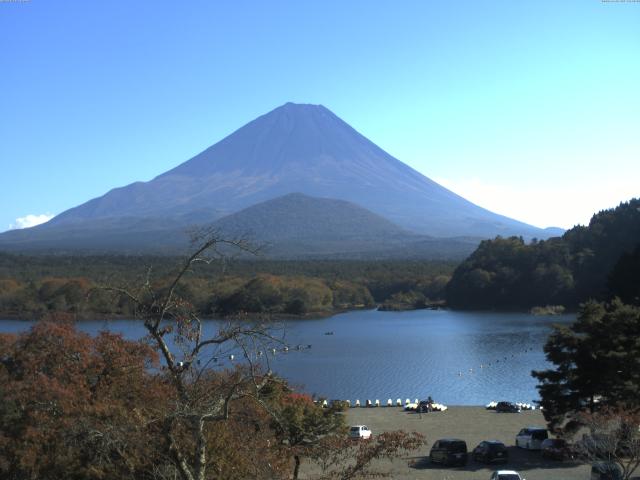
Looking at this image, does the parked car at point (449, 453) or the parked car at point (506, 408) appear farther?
the parked car at point (506, 408)

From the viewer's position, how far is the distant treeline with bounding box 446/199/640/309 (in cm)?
4128

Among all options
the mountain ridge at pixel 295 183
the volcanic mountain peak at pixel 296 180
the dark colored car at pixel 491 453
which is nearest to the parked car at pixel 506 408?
the dark colored car at pixel 491 453

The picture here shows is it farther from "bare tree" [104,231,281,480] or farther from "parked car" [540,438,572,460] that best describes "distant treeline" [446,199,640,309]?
"bare tree" [104,231,281,480]

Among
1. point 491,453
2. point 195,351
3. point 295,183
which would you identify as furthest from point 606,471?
point 295,183

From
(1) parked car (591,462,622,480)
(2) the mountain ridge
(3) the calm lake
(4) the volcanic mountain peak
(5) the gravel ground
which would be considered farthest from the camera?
(4) the volcanic mountain peak

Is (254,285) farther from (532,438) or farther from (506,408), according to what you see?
(532,438)

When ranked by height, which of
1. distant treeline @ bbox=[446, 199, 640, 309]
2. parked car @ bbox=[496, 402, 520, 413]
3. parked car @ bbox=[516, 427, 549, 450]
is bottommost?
parked car @ bbox=[496, 402, 520, 413]

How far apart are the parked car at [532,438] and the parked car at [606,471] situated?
2.71 m

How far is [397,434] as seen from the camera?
548 centimetres

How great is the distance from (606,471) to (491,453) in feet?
7.15

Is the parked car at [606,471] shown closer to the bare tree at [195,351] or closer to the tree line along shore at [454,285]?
the bare tree at [195,351]

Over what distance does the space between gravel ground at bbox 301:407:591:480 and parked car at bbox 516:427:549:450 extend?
0.41 ft

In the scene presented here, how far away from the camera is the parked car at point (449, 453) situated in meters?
10.0

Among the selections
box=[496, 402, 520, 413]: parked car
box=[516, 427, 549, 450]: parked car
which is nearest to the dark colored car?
box=[516, 427, 549, 450]: parked car
